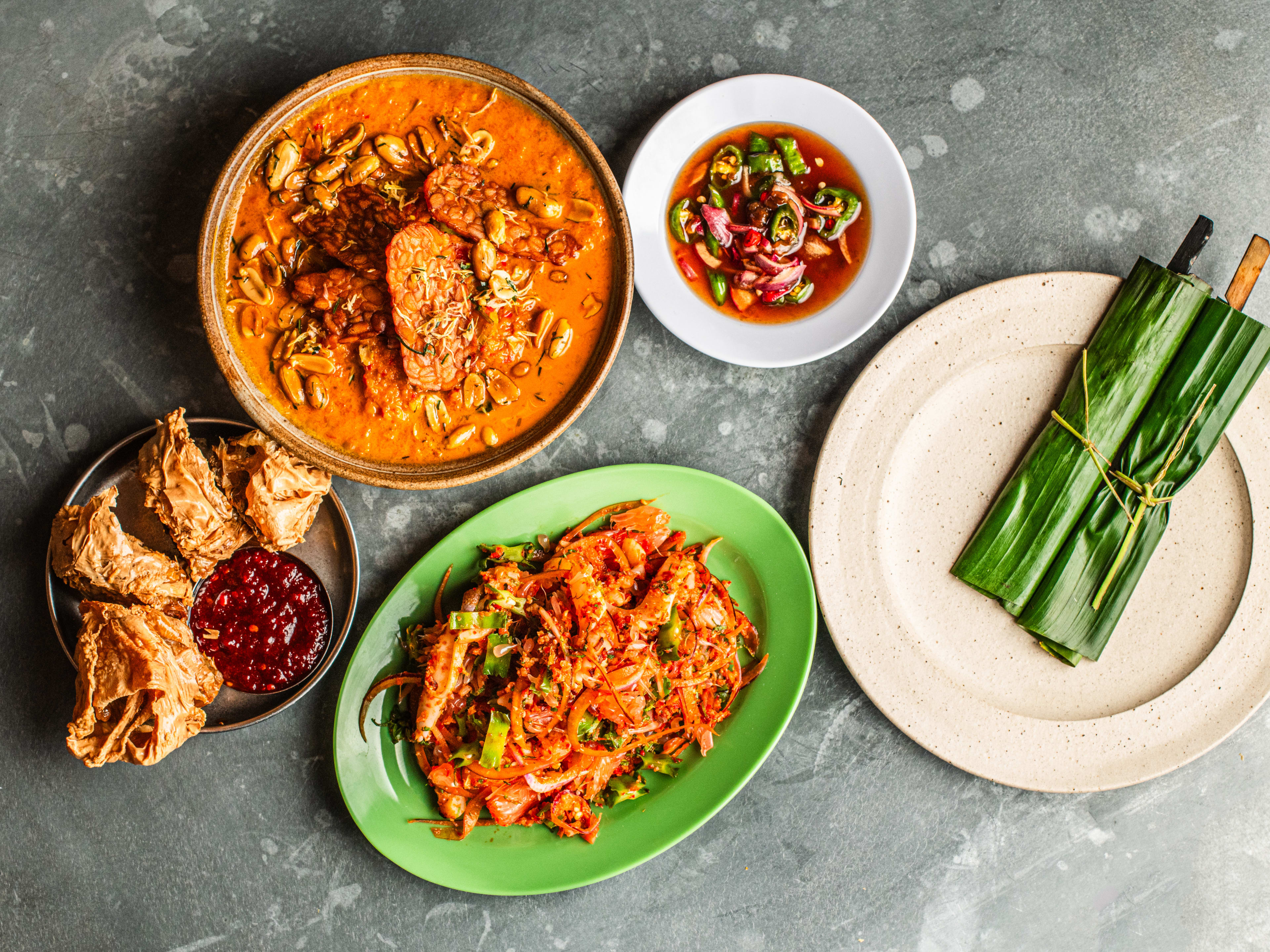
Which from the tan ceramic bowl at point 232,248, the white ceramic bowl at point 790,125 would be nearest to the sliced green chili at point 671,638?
the tan ceramic bowl at point 232,248

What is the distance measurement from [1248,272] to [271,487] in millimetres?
3494

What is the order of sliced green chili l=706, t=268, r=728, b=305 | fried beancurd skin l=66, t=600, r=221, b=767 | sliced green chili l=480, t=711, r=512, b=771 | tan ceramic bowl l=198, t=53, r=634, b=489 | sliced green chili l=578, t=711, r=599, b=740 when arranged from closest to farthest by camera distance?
tan ceramic bowl l=198, t=53, r=634, b=489, fried beancurd skin l=66, t=600, r=221, b=767, sliced green chili l=480, t=711, r=512, b=771, sliced green chili l=578, t=711, r=599, b=740, sliced green chili l=706, t=268, r=728, b=305

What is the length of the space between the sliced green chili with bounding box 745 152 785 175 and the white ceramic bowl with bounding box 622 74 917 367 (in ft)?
0.43

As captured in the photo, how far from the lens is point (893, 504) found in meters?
2.82

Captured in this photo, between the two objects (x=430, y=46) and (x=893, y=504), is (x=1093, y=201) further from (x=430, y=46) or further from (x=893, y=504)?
(x=430, y=46)

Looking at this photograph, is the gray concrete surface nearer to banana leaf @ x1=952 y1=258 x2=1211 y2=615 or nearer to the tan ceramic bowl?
banana leaf @ x1=952 y1=258 x2=1211 y2=615

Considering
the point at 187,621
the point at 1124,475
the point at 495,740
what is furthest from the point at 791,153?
the point at 187,621

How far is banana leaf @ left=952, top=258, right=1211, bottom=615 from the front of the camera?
2639mm

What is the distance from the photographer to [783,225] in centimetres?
259

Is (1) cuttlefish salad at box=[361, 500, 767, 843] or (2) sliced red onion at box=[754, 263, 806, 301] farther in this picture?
(2) sliced red onion at box=[754, 263, 806, 301]

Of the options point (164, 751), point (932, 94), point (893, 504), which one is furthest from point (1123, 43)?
point (164, 751)

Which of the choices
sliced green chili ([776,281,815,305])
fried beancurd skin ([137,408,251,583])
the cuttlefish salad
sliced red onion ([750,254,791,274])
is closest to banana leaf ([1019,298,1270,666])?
the cuttlefish salad

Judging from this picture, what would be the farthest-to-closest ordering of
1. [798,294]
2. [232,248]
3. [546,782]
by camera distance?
1. [798,294]
2. [546,782]
3. [232,248]

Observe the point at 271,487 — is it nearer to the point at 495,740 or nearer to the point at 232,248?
the point at 232,248
